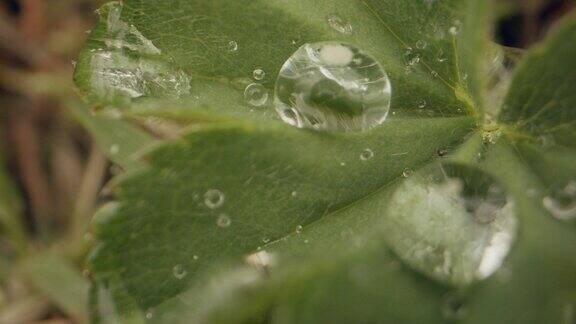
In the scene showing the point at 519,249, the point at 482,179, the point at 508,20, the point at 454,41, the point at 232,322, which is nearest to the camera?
the point at 232,322

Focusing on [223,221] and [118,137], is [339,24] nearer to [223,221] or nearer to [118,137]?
[223,221]

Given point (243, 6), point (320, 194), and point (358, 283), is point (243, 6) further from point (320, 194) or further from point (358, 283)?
point (358, 283)

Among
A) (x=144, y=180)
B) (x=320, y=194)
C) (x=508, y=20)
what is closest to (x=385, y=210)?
(x=320, y=194)

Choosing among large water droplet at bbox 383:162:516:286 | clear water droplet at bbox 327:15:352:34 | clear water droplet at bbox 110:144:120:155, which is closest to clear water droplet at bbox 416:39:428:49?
clear water droplet at bbox 327:15:352:34

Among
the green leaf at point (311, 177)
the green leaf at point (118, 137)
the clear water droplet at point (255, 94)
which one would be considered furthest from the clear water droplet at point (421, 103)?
the green leaf at point (118, 137)

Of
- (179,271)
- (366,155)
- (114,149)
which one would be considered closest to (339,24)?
A: (366,155)

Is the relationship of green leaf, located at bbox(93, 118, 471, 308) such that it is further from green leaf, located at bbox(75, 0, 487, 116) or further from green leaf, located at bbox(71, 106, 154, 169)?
green leaf, located at bbox(71, 106, 154, 169)

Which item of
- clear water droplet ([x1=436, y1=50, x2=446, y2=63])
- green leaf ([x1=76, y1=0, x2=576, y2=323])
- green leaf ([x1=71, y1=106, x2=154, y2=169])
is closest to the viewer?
green leaf ([x1=76, y1=0, x2=576, y2=323])
